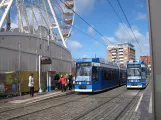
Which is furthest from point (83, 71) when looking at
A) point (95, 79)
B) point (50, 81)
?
point (50, 81)

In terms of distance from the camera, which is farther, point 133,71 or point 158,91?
point 133,71

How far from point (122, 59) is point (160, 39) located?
10373 cm

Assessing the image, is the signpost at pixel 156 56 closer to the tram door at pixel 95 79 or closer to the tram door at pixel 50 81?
the tram door at pixel 95 79

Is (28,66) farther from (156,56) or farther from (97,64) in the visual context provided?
(156,56)

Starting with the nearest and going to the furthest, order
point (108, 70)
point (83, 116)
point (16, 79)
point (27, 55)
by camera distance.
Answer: point (83, 116), point (16, 79), point (27, 55), point (108, 70)

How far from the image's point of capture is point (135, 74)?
29906 millimetres

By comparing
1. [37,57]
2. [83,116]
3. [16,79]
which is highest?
[37,57]

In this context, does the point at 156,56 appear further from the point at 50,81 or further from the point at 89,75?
the point at 50,81

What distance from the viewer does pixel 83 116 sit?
11266 mm

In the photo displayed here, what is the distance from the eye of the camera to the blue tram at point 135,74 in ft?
97.6

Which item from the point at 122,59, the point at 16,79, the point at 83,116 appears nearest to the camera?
the point at 83,116

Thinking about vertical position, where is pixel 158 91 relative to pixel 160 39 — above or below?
below

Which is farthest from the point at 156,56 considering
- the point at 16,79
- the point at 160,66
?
the point at 16,79

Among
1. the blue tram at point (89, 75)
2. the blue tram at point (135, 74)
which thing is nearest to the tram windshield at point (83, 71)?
the blue tram at point (89, 75)
